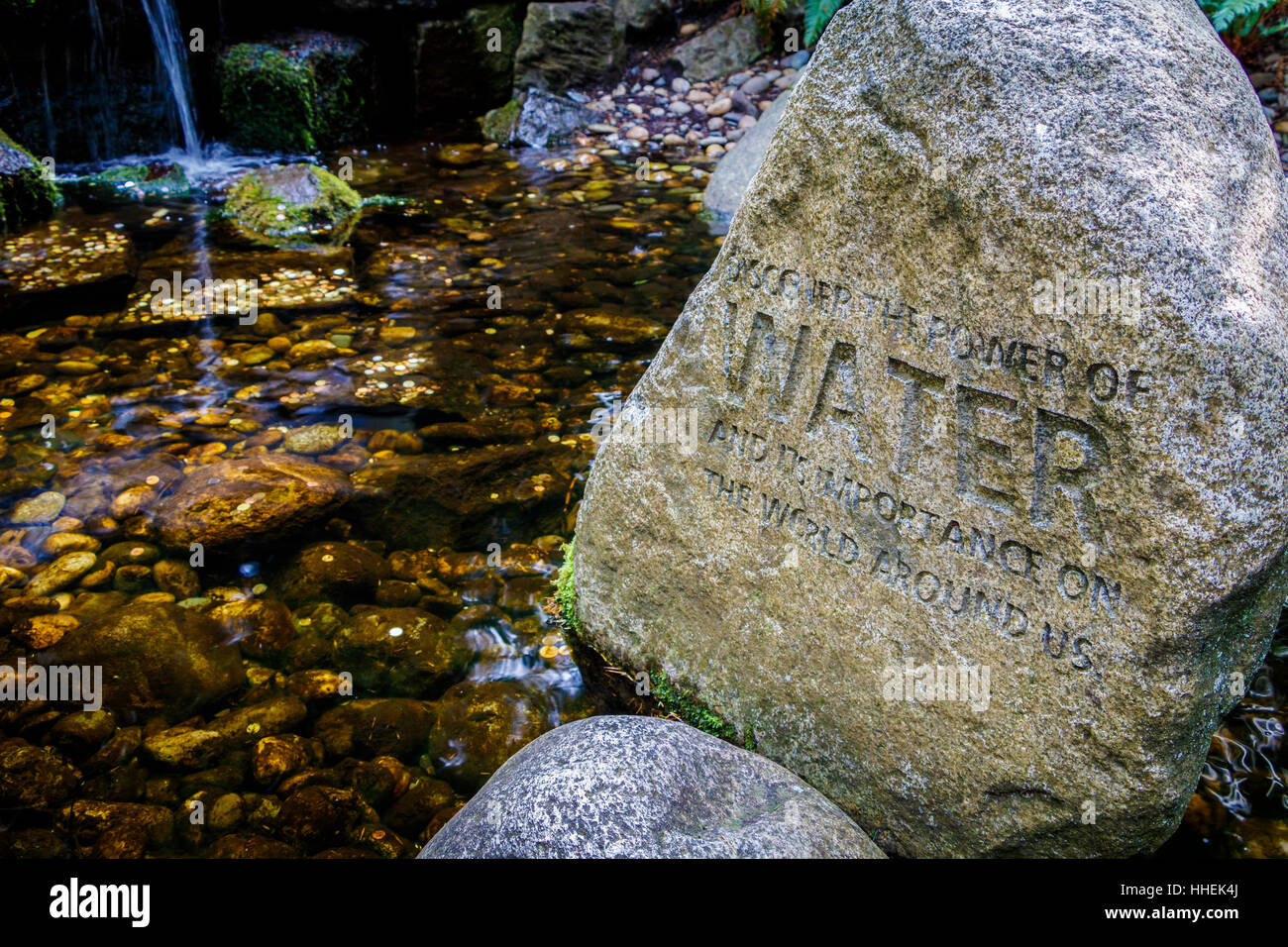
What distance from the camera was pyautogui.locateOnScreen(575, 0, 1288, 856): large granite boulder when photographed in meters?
1.92

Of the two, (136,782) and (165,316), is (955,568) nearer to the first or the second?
(136,782)

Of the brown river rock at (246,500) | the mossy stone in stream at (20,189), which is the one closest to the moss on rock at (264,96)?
the mossy stone in stream at (20,189)

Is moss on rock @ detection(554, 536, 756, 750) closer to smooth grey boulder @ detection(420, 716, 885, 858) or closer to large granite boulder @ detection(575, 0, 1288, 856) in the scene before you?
large granite boulder @ detection(575, 0, 1288, 856)

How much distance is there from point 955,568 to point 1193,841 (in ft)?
3.86

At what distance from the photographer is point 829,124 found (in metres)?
2.33

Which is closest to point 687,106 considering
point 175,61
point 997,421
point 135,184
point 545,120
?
point 545,120

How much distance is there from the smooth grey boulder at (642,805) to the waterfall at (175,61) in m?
8.37

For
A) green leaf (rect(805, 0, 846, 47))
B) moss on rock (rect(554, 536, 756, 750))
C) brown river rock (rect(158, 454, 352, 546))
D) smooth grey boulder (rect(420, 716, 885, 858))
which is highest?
green leaf (rect(805, 0, 846, 47))

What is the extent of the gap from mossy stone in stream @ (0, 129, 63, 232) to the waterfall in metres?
1.84

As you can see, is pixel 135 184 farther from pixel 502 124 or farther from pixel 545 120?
pixel 545 120

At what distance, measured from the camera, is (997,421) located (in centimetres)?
218

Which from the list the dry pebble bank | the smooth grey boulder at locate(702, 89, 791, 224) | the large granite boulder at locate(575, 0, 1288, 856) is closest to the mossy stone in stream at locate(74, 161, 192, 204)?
the dry pebble bank

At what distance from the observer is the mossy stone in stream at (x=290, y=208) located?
6.95 m

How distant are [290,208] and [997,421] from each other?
6330 mm
